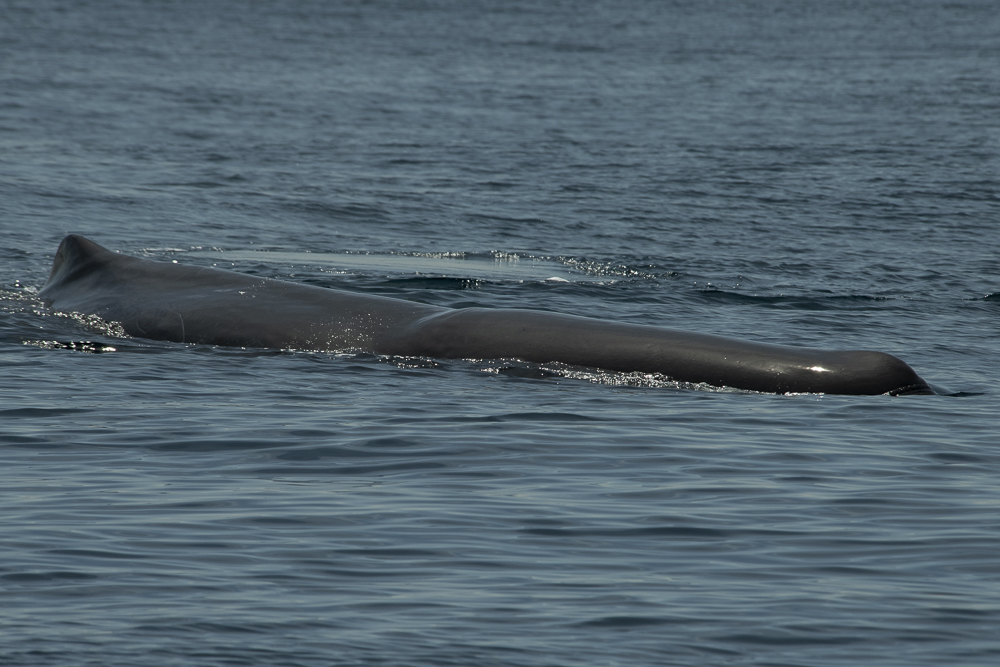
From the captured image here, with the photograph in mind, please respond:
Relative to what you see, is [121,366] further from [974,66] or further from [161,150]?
[974,66]

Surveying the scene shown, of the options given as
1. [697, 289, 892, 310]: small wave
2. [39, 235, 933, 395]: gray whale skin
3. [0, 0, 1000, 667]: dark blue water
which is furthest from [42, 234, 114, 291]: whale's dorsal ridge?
[697, 289, 892, 310]: small wave

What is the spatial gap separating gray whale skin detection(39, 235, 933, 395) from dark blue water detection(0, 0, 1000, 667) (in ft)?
0.79

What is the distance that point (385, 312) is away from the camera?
16031 millimetres

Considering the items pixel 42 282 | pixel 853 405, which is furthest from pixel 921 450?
pixel 42 282

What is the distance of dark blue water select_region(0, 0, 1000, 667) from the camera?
8.40 metres

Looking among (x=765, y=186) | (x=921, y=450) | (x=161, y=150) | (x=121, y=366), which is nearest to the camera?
(x=921, y=450)

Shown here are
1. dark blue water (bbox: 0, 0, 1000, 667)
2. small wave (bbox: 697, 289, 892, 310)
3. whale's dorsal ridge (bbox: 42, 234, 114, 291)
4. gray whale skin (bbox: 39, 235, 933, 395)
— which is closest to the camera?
dark blue water (bbox: 0, 0, 1000, 667)

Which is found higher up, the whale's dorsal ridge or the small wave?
the whale's dorsal ridge

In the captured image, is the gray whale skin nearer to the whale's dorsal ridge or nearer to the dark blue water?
the whale's dorsal ridge

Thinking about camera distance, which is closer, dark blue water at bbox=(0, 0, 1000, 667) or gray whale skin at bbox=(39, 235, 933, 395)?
dark blue water at bbox=(0, 0, 1000, 667)

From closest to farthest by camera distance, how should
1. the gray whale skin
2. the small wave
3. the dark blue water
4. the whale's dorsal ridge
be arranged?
the dark blue water, the gray whale skin, the whale's dorsal ridge, the small wave

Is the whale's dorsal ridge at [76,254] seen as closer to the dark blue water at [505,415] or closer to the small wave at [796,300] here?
the dark blue water at [505,415]

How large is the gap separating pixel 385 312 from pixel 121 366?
8.58 ft

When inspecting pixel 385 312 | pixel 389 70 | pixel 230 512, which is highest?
pixel 389 70
